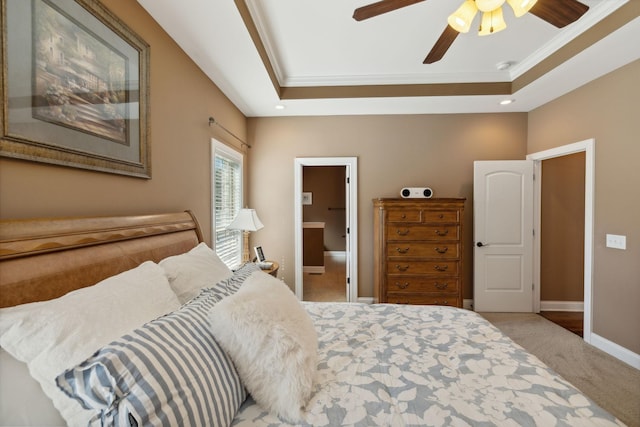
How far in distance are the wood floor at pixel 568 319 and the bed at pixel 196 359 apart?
255 cm

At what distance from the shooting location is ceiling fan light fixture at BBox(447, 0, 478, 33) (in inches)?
59.4

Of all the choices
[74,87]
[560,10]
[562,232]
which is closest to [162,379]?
[74,87]

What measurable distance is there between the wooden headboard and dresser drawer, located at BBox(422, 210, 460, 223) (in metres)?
2.75

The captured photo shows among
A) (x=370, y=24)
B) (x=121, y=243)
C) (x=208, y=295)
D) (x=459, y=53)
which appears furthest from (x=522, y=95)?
(x=121, y=243)

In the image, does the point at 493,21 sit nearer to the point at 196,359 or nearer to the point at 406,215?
the point at 406,215

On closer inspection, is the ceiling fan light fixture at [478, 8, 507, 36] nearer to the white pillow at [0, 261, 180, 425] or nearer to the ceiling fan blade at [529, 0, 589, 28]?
the ceiling fan blade at [529, 0, 589, 28]

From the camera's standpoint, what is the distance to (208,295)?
3.92ft

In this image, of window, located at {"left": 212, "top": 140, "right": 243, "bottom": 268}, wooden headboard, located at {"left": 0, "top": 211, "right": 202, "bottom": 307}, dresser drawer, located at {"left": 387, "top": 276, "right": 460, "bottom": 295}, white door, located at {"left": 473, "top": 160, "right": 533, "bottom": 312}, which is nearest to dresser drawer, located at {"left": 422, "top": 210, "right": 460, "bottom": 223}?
white door, located at {"left": 473, "top": 160, "right": 533, "bottom": 312}

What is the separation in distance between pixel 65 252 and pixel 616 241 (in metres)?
3.99

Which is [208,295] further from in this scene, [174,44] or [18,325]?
[174,44]

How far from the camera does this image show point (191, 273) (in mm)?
1424

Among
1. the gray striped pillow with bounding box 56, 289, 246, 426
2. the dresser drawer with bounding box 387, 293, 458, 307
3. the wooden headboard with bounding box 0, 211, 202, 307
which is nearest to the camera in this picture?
the gray striped pillow with bounding box 56, 289, 246, 426

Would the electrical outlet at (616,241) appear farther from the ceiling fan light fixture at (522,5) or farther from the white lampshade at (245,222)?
the white lampshade at (245,222)

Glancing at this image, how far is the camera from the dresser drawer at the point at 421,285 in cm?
312
